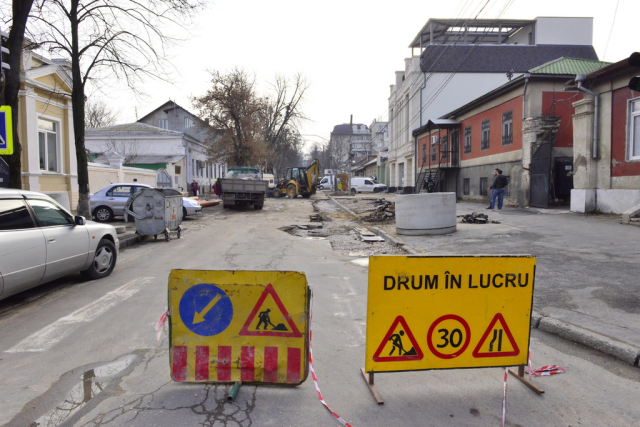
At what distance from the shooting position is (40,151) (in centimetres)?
1738

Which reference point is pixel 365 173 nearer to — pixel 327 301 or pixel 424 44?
pixel 424 44

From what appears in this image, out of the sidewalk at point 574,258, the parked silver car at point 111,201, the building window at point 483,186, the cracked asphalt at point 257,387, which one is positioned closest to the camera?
the cracked asphalt at point 257,387

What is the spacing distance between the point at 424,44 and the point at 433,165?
17808mm

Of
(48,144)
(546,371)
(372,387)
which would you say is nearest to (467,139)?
(48,144)

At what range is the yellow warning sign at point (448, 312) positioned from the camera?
10.9 feet

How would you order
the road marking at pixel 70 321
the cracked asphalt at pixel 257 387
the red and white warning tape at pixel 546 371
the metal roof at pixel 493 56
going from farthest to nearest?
the metal roof at pixel 493 56, the road marking at pixel 70 321, the red and white warning tape at pixel 546 371, the cracked asphalt at pixel 257 387

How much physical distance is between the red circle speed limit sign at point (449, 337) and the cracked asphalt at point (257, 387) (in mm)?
341

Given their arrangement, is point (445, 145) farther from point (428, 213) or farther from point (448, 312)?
point (448, 312)

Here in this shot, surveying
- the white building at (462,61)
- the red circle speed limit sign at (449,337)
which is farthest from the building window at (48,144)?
the white building at (462,61)

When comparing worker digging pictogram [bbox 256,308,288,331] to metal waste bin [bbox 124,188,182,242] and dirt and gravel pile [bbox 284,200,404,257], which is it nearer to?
dirt and gravel pile [bbox 284,200,404,257]

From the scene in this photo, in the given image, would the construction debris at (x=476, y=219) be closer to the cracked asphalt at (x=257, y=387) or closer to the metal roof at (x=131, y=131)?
the cracked asphalt at (x=257, y=387)

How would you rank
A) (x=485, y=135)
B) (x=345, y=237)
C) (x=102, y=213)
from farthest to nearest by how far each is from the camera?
(x=485, y=135) < (x=102, y=213) < (x=345, y=237)

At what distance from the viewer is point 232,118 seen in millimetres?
39688

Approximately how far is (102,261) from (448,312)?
661 centimetres
